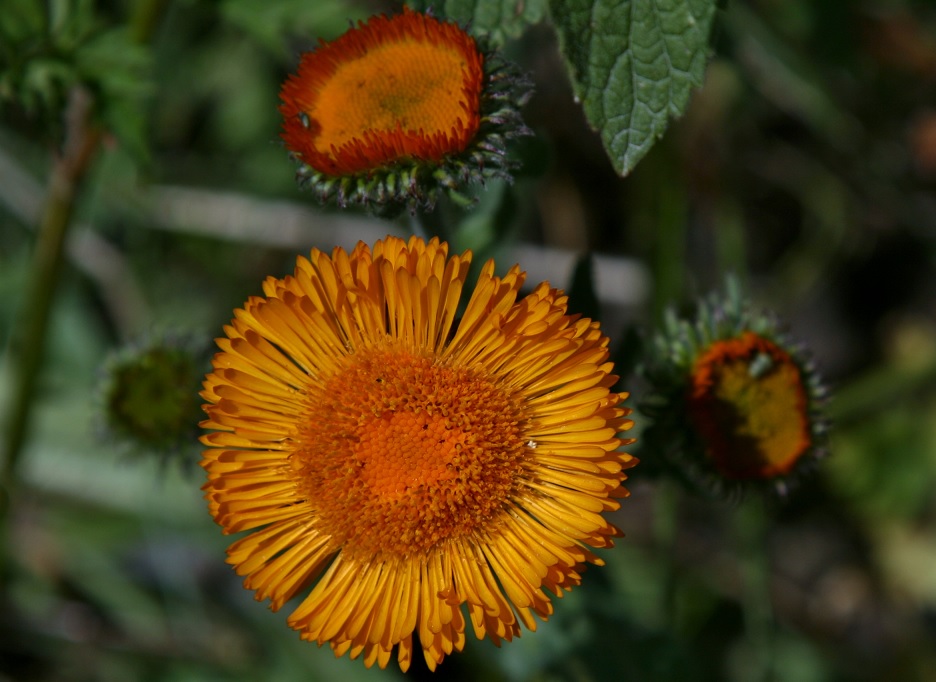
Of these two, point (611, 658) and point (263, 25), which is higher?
point (263, 25)

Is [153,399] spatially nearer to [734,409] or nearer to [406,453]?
[406,453]

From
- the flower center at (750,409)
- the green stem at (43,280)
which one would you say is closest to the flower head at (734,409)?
the flower center at (750,409)

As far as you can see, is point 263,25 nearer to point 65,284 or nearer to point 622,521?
point 65,284

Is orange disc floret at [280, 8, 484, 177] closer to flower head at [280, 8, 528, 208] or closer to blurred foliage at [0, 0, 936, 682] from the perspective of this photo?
flower head at [280, 8, 528, 208]

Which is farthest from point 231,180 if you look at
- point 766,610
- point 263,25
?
point 766,610

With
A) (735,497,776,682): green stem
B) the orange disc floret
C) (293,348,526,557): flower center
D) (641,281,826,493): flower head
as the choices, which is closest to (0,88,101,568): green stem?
the orange disc floret

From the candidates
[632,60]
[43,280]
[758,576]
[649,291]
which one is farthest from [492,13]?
[758,576]
